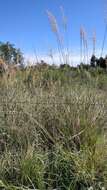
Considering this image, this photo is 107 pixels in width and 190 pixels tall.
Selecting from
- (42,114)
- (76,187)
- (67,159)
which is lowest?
(76,187)

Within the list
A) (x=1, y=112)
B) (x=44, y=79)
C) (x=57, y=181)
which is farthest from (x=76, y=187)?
(x=44, y=79)

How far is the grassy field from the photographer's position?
3.92 meters

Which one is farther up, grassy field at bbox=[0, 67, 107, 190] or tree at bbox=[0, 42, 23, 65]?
tree at bbox=[0, 42, 23, 65]

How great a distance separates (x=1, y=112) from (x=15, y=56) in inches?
77.4

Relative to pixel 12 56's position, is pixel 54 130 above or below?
below

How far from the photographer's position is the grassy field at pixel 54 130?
3.92 meters

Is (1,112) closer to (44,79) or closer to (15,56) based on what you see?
(44,79)

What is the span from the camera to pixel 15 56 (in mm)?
6855

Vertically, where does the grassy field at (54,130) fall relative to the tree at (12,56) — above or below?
below

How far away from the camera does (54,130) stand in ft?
15.3

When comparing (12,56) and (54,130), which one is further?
(12,56)

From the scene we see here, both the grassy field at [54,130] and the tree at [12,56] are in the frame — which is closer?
the grassy field at [54,130]

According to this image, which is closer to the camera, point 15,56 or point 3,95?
point 3,95

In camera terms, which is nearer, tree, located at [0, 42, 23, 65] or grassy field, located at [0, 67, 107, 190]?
grassy field, located at [0, 67, 107, 190]
